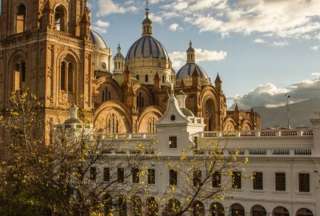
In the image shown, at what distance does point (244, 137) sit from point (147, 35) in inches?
2226

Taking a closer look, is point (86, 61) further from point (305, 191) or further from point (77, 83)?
point (305, 191)

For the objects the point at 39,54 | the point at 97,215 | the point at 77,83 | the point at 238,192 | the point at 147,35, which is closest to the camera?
the point at 97,215

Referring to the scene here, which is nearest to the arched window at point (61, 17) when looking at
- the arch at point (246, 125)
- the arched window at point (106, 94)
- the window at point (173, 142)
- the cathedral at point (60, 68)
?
the cathedral at point (60, 68)

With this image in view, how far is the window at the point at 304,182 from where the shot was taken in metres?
35.0

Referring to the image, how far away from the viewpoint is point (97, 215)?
2153 centimetres

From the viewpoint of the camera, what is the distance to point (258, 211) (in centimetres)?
3719

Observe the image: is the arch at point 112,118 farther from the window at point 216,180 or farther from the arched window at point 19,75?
the window at point 216,180

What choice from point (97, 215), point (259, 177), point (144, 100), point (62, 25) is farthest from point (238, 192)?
point (144, 100)

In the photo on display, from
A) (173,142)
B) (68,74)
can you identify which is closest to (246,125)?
(68,74)

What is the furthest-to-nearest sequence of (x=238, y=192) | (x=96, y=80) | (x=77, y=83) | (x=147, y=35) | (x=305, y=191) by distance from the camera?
(x=147, y=35), (x=96, y=80), (x=77, y=83), (x=238, y=192), (x=305, y=191)

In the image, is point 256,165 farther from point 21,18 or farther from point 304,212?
point 21,18

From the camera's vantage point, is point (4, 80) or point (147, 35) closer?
point (4, 80)

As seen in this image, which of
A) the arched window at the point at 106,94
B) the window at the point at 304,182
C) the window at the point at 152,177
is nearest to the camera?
the window at the point at 304,182

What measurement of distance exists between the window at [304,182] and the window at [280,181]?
120 cm
